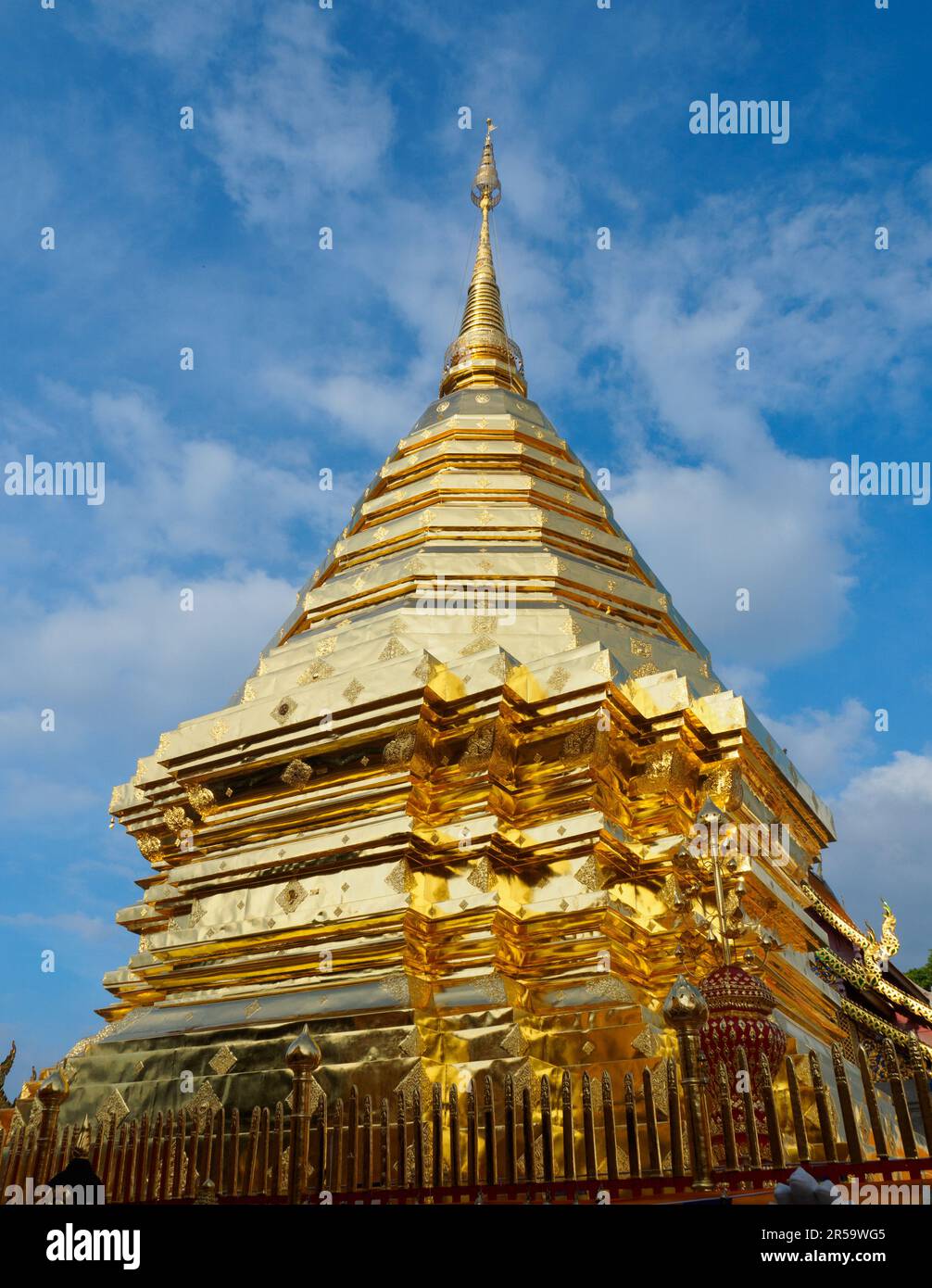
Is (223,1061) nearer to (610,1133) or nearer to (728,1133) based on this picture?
(610,1133)

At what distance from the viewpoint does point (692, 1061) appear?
15.8 feet

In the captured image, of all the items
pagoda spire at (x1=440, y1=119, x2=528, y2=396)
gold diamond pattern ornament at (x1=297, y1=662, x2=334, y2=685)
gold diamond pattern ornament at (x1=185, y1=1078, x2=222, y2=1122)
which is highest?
pagoda spire at (x1=440, y1=119, x2=528, y2=396)

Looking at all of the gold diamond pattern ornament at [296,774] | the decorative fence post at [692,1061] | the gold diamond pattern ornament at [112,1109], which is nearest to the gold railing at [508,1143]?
the decorative fence post at [692,1061]

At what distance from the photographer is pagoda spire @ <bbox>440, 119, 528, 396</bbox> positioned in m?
17.5

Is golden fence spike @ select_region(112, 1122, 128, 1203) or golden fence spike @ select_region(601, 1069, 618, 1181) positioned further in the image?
golden fence spike @ select_region(112, 1122, 128, 1203)

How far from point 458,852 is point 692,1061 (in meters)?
4.32

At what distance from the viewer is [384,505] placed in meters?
14.0

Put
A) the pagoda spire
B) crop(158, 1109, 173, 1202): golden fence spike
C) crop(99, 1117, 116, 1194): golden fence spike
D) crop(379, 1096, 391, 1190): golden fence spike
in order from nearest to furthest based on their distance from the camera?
crop(379, 1096, 391, 1190): golden fence spike
crop(158, 1109, 173, 1202): golden fence spike
crop(99, 1117, 116, 1194): golden fence spike
the pagoda spire

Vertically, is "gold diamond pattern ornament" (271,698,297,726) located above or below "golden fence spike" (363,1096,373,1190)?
above

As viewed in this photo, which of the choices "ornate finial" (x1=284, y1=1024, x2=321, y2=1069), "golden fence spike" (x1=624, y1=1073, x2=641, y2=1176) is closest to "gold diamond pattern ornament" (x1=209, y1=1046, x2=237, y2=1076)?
"ornate finial" (x1=284, y1=1024, x2=321, y2=1069)

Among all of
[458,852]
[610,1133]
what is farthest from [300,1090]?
[458,852]

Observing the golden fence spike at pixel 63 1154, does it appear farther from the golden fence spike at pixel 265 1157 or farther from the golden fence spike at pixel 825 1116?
the golden fence spike at pixel 825 1116

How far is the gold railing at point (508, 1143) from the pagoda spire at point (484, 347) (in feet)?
40.4

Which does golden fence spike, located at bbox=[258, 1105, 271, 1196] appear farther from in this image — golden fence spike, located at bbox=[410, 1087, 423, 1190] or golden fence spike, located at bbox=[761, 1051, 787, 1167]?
golden fence spike, located at bbox=[761, 1051, 787, 1167]
